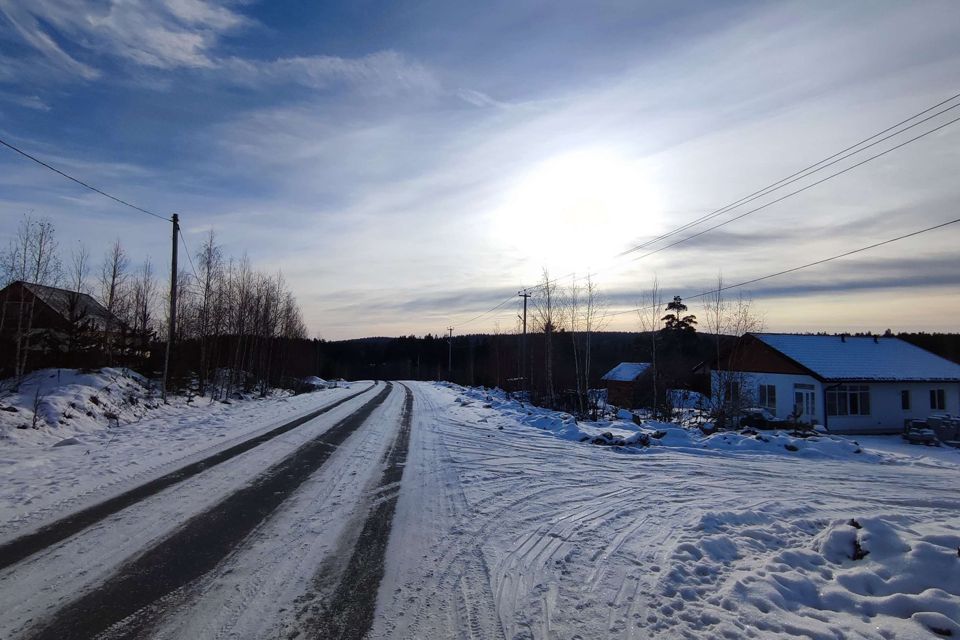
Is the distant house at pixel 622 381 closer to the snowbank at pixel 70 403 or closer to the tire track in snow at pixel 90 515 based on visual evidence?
the snowbank at pixel 70 403

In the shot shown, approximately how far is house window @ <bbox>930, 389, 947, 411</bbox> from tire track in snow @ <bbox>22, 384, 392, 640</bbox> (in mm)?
37870

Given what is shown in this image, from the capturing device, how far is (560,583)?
4879 mm

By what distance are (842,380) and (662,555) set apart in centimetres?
2870

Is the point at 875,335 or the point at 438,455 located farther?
the point at 875,335

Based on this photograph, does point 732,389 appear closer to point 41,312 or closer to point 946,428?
point 946,428

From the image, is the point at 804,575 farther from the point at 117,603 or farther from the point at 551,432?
the point at 551,432

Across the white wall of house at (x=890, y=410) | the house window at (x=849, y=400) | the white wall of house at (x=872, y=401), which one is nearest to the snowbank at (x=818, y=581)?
the white wall of house at (x=872, y=401)

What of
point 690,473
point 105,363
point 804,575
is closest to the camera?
point 804,575

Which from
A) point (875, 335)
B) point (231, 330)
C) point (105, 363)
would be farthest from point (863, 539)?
point (875, 335)

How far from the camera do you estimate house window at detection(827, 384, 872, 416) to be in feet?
95.0

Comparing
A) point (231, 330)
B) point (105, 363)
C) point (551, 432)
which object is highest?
point (231, 330)

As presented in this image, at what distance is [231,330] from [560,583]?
33246 mm

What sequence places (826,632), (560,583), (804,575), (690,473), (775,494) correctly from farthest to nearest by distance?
(690,473), (775,494), (804,575), (560,583), (826,632)

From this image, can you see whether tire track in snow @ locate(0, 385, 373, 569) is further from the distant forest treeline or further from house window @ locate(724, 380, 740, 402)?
the distant forest treeline
